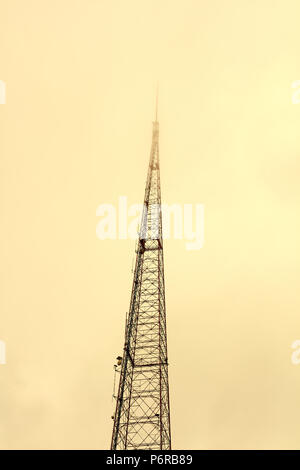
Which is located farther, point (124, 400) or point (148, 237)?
point (148, 237)

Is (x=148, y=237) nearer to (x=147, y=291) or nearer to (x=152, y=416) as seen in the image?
(x=147, y=291)

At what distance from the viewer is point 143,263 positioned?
228ft

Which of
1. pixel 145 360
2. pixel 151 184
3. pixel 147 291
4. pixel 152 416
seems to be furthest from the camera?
pixel 151 184
